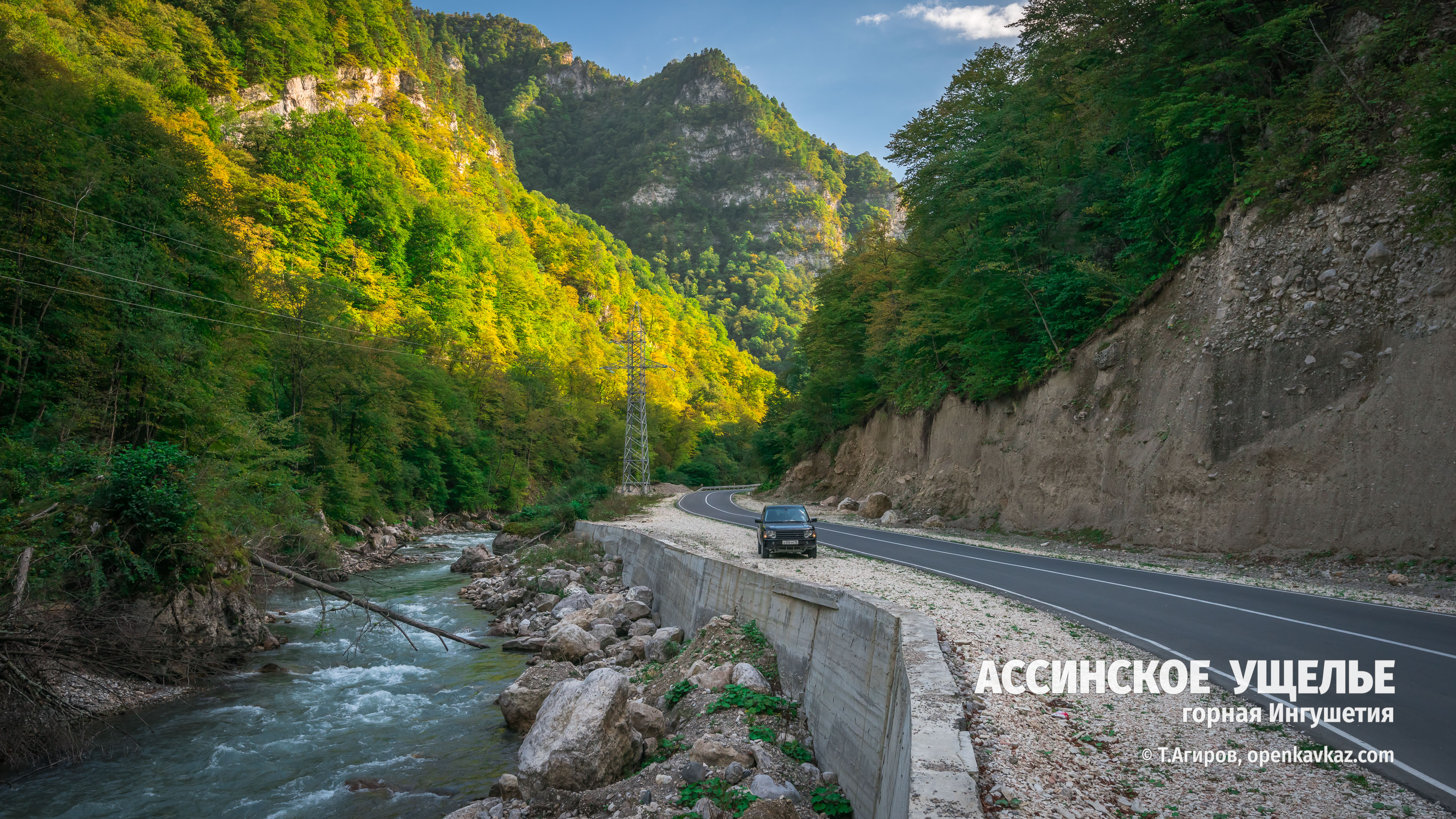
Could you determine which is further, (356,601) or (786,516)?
(786,516)

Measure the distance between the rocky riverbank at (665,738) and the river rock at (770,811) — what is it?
0.04 feet

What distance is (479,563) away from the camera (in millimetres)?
27922

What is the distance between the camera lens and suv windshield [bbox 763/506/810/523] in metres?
17.5

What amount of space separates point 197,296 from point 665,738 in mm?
21608

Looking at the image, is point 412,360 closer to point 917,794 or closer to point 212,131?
point 212,131

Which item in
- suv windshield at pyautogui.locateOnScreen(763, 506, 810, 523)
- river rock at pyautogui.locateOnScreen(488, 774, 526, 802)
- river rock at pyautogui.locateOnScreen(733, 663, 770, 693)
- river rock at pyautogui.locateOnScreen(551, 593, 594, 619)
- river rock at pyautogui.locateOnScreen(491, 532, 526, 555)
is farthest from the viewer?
river rock at pyautogui.locateOnScreen(491, 532, 526, 555)

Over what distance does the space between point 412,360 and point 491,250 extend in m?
34.1

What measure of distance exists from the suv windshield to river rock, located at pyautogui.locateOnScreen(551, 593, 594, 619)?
215 inches

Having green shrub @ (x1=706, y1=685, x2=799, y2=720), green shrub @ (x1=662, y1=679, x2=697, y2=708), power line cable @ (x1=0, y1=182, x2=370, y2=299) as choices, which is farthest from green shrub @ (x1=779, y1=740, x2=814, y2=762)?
power line cable @ (x1=0, y1=182, x2=370, y2=299)

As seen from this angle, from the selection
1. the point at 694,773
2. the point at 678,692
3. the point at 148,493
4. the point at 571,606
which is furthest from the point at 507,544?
the point at 694,773

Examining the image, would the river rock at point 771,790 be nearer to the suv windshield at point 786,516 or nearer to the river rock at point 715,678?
the river rock at point 715,678

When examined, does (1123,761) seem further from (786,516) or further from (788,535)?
(786,516)

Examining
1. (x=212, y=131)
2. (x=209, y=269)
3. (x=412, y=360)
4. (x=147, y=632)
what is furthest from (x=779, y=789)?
(x=212, y=131)

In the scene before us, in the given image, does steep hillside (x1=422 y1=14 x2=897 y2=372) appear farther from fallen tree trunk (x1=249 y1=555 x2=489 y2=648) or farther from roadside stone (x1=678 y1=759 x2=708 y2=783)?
roadside stone (x1=678 y1=759 x2=708 y2=783)
